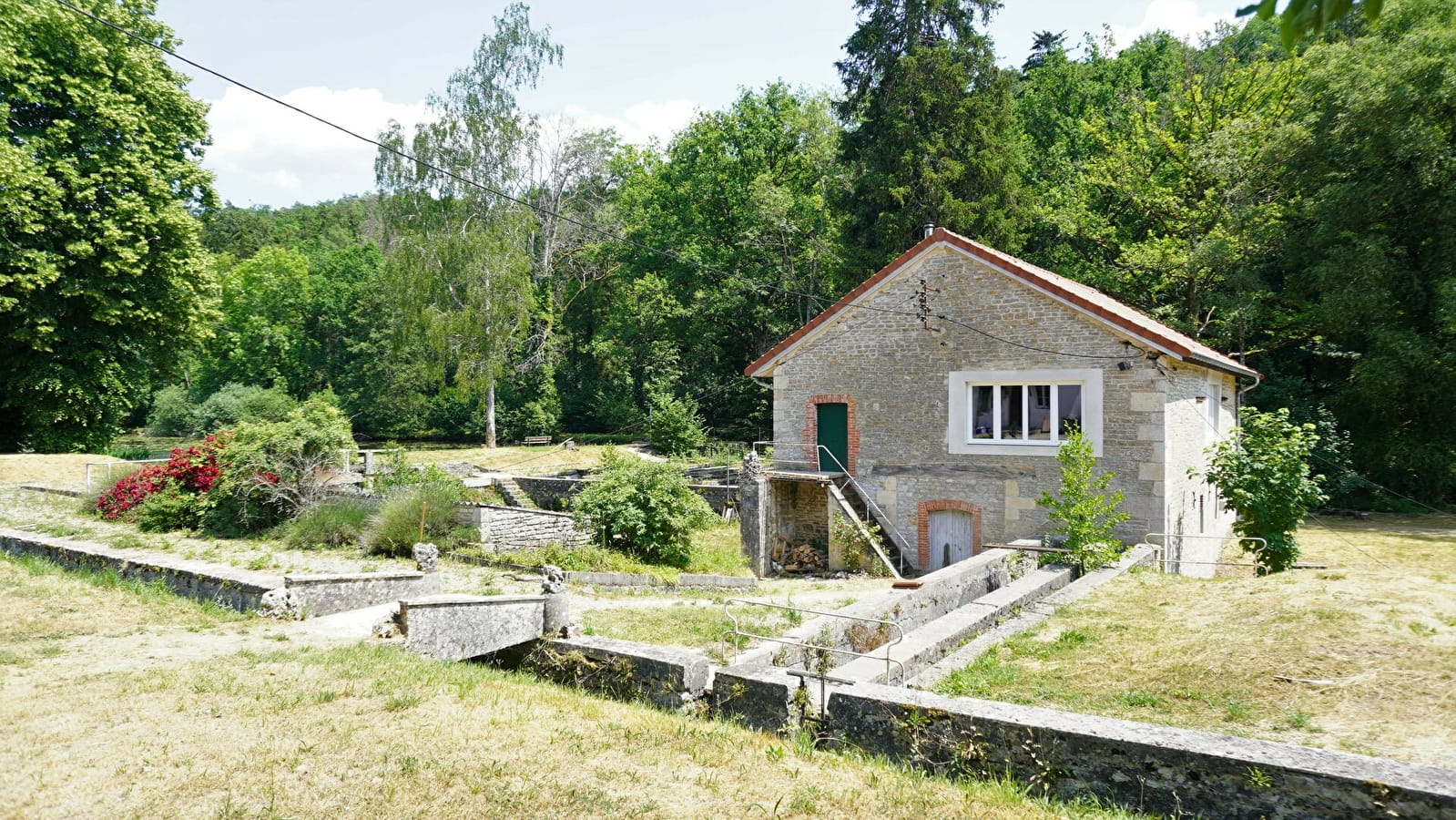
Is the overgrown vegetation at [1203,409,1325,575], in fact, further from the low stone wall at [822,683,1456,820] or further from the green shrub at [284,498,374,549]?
the green shrub at [284,498,374,549]

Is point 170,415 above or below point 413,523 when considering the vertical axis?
above

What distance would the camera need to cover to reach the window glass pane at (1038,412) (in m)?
16.2

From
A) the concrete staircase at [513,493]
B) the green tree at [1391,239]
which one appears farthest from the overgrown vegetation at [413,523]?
the green tree at [1391,239]

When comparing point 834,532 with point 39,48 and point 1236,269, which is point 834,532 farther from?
point 39,48

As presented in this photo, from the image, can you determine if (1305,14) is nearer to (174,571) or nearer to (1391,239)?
(174,571)

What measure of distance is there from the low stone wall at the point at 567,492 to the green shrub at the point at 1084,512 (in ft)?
39.9

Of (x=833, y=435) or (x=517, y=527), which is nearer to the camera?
(x=517, y=527)

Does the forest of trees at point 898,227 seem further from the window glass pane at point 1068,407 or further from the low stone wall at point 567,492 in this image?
the window glass pane at point 1068,407

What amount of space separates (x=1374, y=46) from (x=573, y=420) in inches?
1572

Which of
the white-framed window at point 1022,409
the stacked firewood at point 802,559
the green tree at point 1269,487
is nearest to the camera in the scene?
the green tree at point 1269,487

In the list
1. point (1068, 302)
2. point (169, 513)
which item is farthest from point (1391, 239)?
point (169, 513)

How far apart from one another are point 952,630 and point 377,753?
5976 millimetres

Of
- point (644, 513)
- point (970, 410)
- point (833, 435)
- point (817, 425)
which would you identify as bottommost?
point (644, 513)

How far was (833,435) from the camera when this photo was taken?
18953 mm
